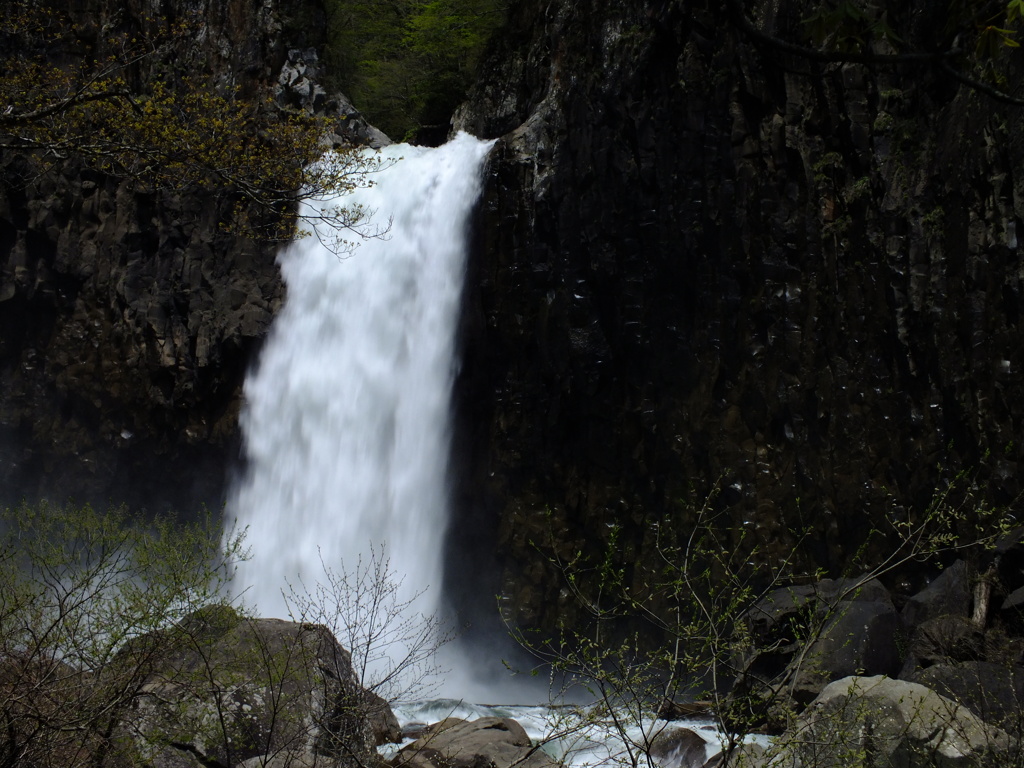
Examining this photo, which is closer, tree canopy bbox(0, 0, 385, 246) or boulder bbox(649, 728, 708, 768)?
tree canopy bbox(0, 0, 385, 246)

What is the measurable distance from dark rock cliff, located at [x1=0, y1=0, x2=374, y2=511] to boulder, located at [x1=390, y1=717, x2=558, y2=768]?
35.5ft

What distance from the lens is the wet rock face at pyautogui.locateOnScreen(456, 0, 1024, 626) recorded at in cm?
1219

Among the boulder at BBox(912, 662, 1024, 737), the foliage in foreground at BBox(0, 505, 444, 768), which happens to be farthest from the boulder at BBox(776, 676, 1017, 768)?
the foliage in foreground at BBox(0, 505, 444, 768)

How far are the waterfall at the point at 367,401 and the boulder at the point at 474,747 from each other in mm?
6522

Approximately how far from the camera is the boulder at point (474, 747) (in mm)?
8594

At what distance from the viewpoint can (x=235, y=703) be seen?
775 cm

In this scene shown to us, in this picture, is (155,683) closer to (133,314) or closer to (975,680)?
(975,680)

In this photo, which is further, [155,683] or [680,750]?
[680,750]

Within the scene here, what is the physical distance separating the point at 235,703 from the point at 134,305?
1382 centimetres

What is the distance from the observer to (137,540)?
27.9 feet

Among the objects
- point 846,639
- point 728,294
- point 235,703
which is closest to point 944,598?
point 846,639

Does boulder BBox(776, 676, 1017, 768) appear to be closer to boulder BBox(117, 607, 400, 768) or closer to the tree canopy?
boulder BBox(117, 607, 400, 768)

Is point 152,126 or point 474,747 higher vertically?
point 152,126

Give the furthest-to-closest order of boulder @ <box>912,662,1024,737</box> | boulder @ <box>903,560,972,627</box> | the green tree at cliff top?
1. the green tree at cliff top
2. boulder @ <box>903,560,972,627</box>
3. boulder @ <box>912,662,1024,737</box>
